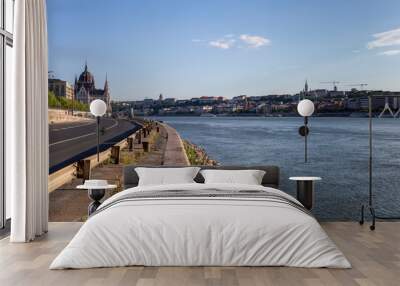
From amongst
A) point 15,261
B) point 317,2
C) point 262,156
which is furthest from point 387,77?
point 15,261

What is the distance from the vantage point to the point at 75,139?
7.30 meters

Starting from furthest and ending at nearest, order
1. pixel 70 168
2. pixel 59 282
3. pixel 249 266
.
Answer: pixel 70 168
pixel 249 266
pixel 59 282

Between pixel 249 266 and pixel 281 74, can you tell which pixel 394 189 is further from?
pixel 249 266

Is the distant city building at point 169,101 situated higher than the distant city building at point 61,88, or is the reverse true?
the distant city building at point 61,88

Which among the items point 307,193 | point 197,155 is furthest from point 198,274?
point 197,155

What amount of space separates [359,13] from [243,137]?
2303 millimetres

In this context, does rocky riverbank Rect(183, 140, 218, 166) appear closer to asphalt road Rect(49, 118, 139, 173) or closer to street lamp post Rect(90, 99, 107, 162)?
asphalt road Rect(49, 118, 139, 173)

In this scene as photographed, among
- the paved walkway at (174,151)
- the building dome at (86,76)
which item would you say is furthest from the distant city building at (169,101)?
the building dome at (86,76)

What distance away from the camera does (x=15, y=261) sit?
4.39 meters

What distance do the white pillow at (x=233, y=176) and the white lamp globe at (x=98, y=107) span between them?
69.5 inches

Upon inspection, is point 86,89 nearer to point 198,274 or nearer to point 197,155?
point 197,155

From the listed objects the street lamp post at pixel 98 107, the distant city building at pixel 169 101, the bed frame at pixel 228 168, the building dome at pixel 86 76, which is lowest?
the bed frame at pixel 228 168

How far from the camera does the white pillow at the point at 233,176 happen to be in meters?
5.97

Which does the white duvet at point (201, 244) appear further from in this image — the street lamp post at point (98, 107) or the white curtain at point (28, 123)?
the street lamp post at point (98, 107)
